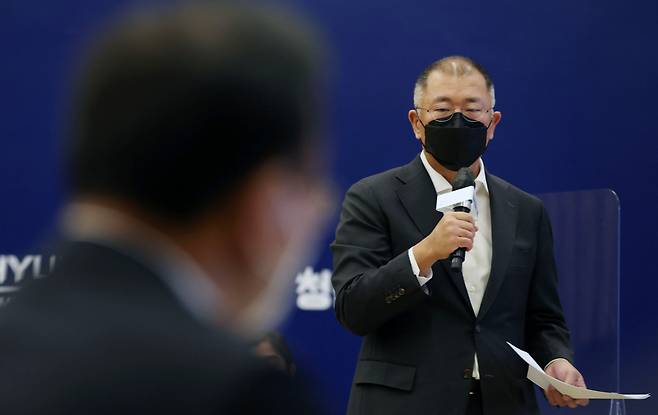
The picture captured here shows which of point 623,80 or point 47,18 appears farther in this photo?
point 623,80

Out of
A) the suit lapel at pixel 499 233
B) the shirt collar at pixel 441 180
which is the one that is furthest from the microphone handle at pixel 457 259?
the shirt collar at pixel 441 180

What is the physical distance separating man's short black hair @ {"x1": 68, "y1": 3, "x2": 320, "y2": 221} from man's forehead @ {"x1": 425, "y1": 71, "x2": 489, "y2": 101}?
1.79m

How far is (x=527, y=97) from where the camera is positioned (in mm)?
4801

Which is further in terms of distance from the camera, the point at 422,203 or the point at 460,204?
the point at 422,203

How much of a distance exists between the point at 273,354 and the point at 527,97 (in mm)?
4268

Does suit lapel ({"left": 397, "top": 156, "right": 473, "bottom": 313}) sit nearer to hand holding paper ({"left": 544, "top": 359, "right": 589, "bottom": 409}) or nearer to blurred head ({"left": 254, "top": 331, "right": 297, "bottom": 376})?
hand holding paper ({"left": 544, "top": 359, "right": 589, "bottom": 409})

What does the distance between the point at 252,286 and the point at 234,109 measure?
139 millimetres

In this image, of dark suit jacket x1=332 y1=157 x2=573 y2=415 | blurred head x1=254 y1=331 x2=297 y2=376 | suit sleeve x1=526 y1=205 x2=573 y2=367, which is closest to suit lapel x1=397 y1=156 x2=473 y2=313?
dark suit jacket x1=332 y1=157 x2=573 y2=415

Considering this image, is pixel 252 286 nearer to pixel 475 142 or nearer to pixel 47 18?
pixel 475 142

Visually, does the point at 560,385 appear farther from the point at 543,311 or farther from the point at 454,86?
the point at 454,86

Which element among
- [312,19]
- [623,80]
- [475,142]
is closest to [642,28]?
[623,80]

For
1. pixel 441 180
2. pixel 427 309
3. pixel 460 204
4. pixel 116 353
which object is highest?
pixel 441 180

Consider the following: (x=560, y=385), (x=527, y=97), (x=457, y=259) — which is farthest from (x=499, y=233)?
(x=527, y=97)

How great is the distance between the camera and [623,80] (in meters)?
4.98
